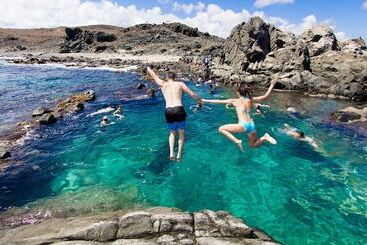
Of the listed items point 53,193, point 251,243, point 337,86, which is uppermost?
point 337,86

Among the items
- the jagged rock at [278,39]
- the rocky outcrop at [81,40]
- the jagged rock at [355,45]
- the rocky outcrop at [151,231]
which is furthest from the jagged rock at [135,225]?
the rocky outcrop at [81,40]

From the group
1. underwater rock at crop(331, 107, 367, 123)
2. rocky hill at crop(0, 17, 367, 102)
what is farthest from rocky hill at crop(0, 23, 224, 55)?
A: underwater rock at crop(331, 107, 367, 123)

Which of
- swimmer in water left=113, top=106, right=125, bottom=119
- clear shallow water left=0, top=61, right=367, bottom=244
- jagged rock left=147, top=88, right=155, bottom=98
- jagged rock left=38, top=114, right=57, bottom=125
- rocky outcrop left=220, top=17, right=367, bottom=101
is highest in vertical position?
rocky outcrop left=220, top=17, right=367, bottom=101

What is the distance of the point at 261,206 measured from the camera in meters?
22.4

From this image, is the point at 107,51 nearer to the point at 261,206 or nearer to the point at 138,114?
the point at 138,114

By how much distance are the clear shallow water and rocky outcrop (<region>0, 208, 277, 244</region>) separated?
7.15 m

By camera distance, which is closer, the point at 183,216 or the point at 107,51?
the point at 183,216

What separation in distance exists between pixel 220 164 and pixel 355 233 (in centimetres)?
1053

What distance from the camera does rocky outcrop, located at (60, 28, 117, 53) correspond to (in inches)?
4693

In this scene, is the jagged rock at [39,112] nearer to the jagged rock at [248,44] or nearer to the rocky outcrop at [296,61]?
the rocky outcrop at [296,61]

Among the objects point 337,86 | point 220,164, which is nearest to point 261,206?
point 220,164

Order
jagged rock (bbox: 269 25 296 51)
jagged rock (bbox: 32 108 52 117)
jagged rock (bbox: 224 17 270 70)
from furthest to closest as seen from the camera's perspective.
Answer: jagged rock (bbox: 269 25 296 51), jagged rock (bbox: 224 17 270 70), jagged rock (bbox: 32 108 52 117)

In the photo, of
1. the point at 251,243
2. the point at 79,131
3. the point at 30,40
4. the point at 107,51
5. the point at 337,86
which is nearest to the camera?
the point at 251,243

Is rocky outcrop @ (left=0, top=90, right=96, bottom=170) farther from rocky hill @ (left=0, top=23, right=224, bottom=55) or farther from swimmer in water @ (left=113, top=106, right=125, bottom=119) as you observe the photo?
rocky hill @ (left=0, top=23, right=224, bottom=55)
